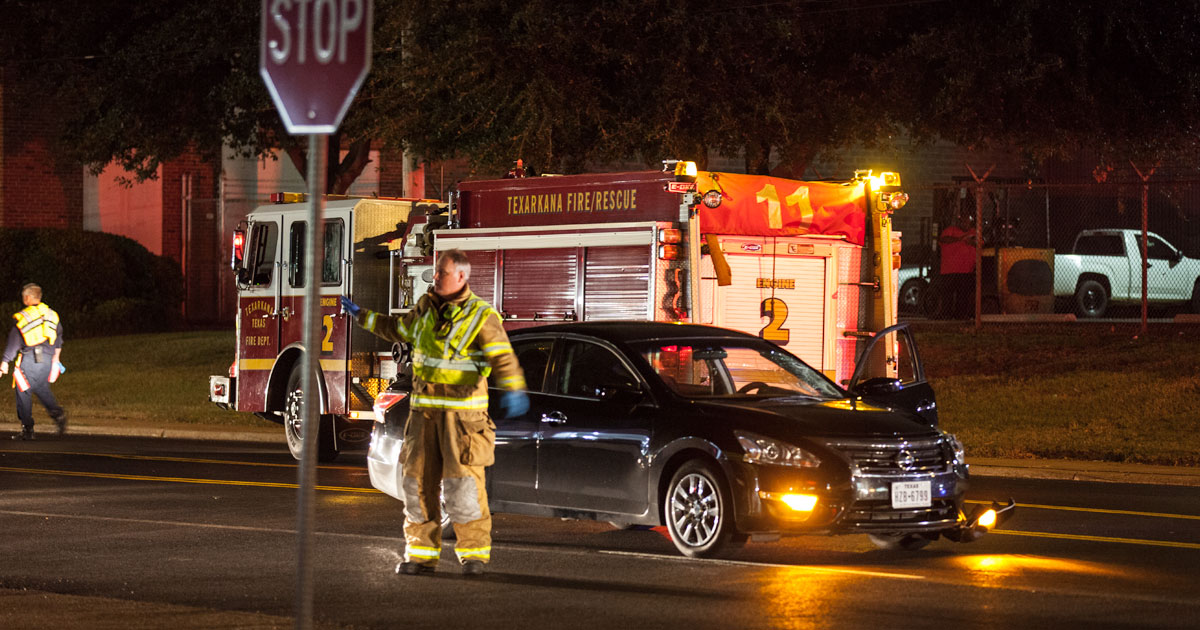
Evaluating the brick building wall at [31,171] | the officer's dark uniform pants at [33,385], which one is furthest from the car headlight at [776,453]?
the brick building wall at [31,171]

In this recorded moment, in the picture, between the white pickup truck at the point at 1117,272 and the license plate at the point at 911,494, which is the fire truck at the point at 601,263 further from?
the white pickup truck at the point at 1117,272

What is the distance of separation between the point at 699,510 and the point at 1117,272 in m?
19.6

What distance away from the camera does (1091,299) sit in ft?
93.7

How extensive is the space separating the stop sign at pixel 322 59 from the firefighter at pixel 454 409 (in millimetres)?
3481

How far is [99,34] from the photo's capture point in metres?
30.8

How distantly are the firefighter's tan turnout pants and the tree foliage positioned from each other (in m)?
11.4

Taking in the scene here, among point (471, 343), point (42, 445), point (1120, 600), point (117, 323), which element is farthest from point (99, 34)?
point (1120, 600)

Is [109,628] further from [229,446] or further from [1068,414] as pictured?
[1068,414]

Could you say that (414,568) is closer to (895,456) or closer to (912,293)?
(895,456)

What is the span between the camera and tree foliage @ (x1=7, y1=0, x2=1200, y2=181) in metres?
21.0

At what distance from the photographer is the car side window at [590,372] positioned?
11141 millimetres

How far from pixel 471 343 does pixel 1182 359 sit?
1462 cm

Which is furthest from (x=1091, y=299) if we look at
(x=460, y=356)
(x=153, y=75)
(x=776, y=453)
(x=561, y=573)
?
(x=460, y=356)

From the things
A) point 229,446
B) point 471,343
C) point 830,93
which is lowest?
point 229,446
